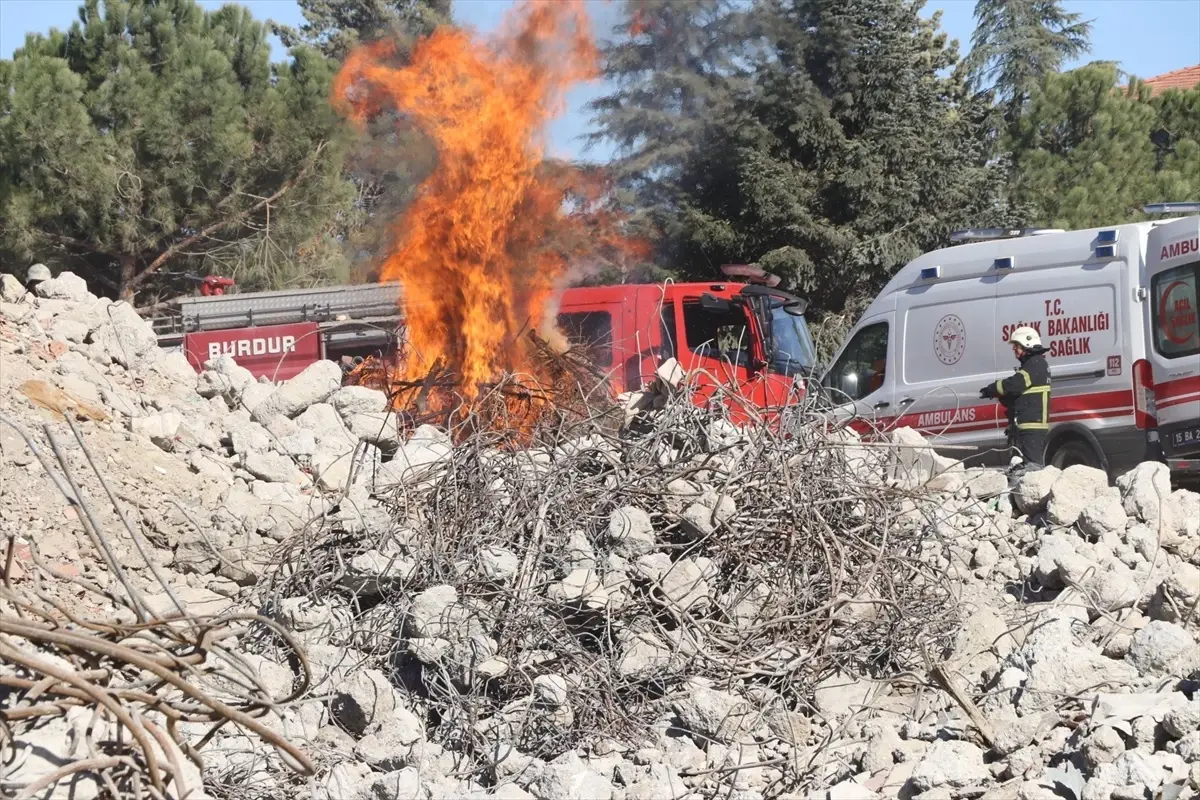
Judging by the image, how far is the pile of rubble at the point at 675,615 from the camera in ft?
17.3

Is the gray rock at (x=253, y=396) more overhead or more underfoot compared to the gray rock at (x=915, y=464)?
more overhead

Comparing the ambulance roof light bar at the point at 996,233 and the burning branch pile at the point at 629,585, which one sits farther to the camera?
the ambulance roof light bar at the point at 996,233

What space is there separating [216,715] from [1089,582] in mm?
4815

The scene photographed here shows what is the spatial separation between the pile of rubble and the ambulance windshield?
3.70 meters

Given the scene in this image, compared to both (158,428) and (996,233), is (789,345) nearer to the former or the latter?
(996,233)

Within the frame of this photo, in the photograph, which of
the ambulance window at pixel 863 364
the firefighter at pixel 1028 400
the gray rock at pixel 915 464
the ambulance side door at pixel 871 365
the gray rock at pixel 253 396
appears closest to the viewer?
the gray rock at pixel 915 464

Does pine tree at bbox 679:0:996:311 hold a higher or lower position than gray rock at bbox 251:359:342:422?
higher

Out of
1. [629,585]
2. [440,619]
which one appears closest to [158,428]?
[440,619]

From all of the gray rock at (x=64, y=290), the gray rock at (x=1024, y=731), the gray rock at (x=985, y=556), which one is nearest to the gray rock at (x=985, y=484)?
the gray rock at (x=985, y=556)

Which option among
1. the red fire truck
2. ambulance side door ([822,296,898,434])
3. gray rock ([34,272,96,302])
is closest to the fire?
the red fire truck

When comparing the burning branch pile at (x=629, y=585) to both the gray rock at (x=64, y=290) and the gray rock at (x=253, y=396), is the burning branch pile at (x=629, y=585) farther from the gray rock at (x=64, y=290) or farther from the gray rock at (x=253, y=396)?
the gray rock at (x=64, y=290)

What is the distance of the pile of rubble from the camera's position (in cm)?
529

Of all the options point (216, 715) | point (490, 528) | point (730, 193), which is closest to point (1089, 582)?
point (490, 528)

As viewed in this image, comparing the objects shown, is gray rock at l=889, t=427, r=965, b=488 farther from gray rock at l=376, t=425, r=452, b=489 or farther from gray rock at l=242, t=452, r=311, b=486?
gray rock at l=242, t=452, r=311, b=486
